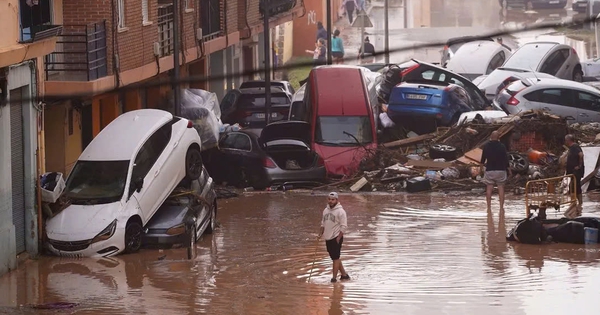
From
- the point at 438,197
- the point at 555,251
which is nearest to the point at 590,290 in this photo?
the point at 555,251

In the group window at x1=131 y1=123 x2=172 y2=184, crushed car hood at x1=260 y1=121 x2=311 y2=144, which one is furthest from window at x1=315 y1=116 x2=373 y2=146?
window at x1=131 y1=123 x2=172 y2=184

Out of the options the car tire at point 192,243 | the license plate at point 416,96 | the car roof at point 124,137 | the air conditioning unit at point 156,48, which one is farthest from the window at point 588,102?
the car tire at point 192,243

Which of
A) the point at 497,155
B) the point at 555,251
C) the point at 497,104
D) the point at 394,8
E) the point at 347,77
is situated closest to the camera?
the point at 555,251

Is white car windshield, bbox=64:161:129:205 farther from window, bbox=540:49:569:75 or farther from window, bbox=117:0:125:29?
window, bbox=540:49:569:75

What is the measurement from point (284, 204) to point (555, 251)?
720 centimetres

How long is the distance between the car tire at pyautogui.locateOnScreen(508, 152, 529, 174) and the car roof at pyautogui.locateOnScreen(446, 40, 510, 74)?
1432 centimetres

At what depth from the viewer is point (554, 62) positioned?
1559 inches

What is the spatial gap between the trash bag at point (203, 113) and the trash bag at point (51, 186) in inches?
292

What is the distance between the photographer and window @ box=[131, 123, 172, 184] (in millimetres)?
20984

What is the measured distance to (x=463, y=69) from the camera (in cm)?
4172

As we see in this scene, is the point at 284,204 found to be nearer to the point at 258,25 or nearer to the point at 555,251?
the point at 555,251

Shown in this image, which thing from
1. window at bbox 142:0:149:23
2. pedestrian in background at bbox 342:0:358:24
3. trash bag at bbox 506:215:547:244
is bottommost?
trash bag at bbox 506:215:547:244

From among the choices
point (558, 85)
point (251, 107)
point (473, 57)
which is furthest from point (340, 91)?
point (473, 57)

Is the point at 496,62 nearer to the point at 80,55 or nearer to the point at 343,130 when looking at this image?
the point at 343,130
